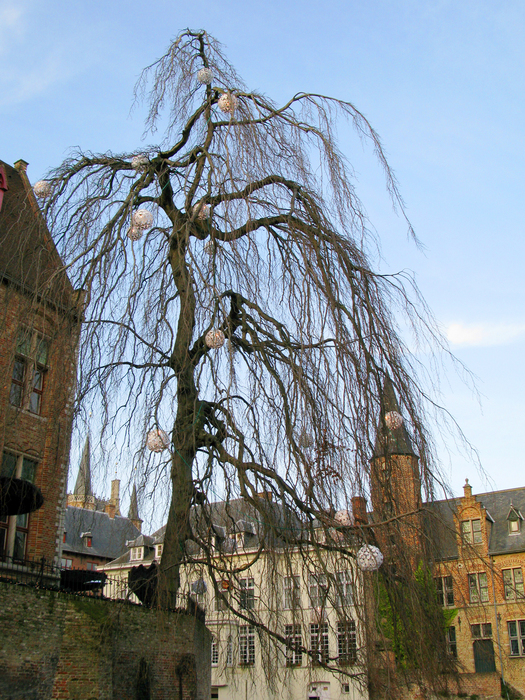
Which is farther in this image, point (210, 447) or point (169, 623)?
point (169, 623)

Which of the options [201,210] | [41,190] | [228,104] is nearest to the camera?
[201,210]

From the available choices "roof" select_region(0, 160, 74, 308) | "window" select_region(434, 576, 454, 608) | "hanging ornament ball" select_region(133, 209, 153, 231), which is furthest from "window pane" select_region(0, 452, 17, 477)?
"window" select_region(434, 576, 454, 608)

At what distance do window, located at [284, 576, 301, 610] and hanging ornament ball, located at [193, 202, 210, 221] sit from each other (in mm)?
3763

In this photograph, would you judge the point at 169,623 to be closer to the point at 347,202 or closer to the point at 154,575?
the point at 154,575

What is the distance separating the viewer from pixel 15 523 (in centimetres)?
1096

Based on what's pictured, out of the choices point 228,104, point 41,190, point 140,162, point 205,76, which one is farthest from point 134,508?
point 205,76

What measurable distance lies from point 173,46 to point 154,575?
619cm

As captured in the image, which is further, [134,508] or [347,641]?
[134,508]

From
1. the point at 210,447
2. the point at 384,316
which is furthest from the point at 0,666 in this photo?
the point at 384,316

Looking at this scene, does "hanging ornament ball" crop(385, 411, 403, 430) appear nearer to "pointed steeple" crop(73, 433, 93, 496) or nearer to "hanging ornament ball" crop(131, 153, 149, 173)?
"pointed steeple" crop(73, 433, 93, 496)

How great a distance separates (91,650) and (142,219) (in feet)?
18.6

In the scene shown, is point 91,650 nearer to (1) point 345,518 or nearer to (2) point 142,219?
(1) point 345,518

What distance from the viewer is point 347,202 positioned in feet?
21.9

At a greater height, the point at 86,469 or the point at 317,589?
the point at 86,469
